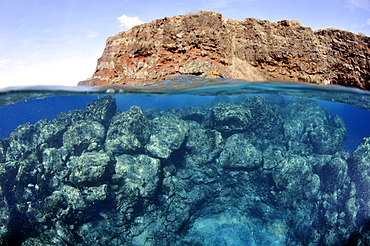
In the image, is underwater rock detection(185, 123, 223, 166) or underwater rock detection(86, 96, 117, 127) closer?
underwater rock detection(185, 123, 223, 166)

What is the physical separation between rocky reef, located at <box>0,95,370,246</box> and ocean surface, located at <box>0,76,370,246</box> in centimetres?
5

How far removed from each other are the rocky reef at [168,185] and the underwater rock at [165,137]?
2.4 inches

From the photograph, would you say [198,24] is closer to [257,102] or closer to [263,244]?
[257,102]

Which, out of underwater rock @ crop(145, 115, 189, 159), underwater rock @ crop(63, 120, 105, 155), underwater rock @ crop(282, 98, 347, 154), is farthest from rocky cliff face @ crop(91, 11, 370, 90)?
underwater rock @ crop(282, 98, 347, 154)

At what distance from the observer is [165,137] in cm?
1067

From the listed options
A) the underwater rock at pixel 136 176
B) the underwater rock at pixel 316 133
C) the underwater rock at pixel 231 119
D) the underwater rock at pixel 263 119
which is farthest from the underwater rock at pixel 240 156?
the underwater rock at pixel 136 176

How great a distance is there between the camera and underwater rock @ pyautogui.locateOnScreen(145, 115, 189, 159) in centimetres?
1023

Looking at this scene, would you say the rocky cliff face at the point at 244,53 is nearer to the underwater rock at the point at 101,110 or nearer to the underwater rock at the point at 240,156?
the underwater rock at the point at 240,156

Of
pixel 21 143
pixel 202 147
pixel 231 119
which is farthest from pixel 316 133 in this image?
pixel 21 143

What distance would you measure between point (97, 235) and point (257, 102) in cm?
1283

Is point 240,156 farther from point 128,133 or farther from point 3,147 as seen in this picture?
point 3,147

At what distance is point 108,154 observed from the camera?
8906 mm

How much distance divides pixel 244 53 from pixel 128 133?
7.06m

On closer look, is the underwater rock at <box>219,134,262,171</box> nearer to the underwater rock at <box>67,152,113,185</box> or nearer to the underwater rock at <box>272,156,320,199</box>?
the underwater rock at <box>272,156,320,199</box>
